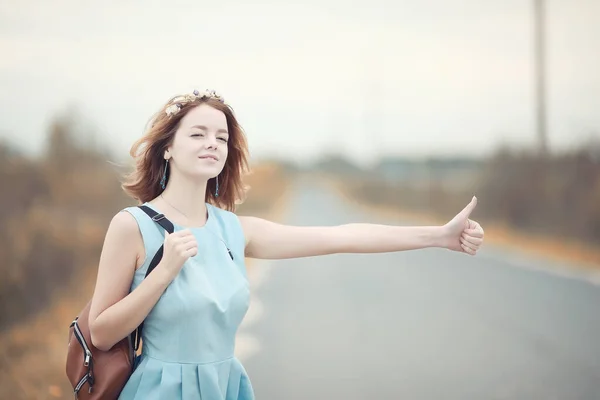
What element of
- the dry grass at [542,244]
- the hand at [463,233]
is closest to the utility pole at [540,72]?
the dry grass at [542,244]

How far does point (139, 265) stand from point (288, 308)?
4.28 meters

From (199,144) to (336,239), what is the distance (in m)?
0.51

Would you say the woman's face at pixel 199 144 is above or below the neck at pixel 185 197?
above

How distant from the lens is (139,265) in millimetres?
1768

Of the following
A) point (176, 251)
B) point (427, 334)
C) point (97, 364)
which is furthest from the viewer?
point (427, 334)

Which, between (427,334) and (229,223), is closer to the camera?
(229,223)

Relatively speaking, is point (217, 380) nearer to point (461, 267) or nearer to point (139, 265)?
point (139, 265)

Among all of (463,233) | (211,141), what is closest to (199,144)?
(211,141)

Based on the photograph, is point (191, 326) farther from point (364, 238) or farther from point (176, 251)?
point (364, 238)

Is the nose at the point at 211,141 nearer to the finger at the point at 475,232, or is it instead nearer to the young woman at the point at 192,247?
the young woman at the point at 192,247

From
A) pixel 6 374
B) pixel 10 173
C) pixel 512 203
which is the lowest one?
pixel 512 203

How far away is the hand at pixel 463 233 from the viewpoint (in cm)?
211

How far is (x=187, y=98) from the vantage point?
190cm

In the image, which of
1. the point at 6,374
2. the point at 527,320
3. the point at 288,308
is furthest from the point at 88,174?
the point at 527,320
